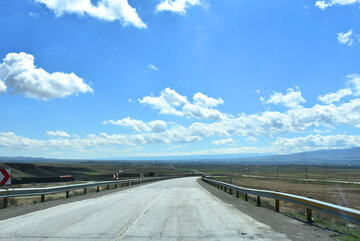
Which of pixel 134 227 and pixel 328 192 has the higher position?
pixel 134 227

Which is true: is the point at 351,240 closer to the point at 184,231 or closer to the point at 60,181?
the point at 184,231

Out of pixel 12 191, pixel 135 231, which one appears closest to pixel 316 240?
pixel 135 231

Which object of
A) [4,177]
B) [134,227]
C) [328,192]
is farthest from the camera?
[328,192]

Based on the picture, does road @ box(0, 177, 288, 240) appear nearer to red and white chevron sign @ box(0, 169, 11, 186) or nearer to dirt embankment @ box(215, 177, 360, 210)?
red and white chevron sign @ box(0, 169, 11, 186)

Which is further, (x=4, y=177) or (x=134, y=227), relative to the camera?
(x=4, y=177)

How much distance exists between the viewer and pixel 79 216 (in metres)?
10.5

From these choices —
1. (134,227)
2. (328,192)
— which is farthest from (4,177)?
(328,192)

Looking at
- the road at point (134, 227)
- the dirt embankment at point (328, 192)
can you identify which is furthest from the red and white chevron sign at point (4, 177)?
the dirt embankment at point (328, 192)

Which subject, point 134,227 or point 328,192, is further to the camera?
point 328,192

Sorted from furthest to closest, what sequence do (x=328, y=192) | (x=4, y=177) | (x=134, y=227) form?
(x=328, y=192), (x=4, y=177), (x=134, y=227)

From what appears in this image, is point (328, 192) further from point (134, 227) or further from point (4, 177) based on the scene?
point (4, 177)

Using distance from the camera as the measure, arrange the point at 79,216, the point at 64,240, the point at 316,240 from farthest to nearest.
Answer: the point at 79,216, the point at 316,240, the point at 64,240

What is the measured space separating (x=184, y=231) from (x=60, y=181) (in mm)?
47702

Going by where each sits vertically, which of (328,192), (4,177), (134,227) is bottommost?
(328,192)
